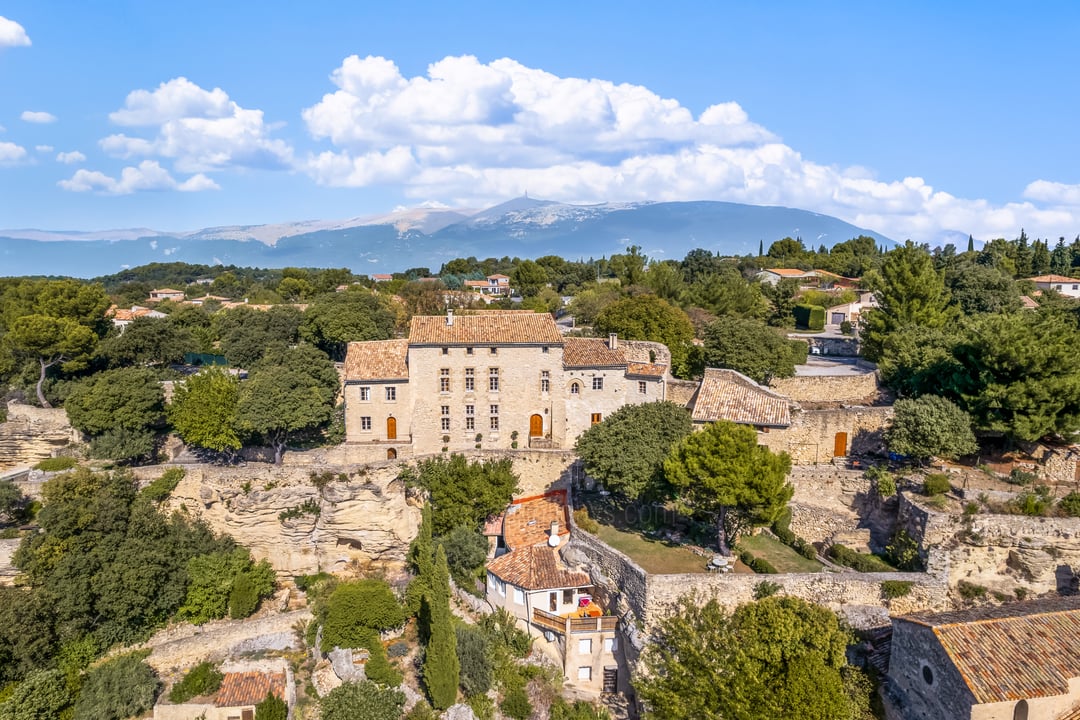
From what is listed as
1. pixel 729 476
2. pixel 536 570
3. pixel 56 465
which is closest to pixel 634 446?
pixel 729 476

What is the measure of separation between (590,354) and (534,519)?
11331mm

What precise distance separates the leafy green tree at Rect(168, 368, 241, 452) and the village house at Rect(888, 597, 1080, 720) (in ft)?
102

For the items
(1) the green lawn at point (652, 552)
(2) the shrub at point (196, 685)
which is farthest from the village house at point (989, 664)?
(2) the shrub at point (196, 685)

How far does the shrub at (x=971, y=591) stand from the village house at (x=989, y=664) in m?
3.03

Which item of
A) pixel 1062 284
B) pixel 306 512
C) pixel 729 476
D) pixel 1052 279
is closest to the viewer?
pixel 729 476

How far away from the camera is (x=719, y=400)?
103 feet

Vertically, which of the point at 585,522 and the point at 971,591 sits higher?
the point at 585,522

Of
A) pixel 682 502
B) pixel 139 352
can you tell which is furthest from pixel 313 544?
pixel 139 352

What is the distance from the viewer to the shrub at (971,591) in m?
22.4

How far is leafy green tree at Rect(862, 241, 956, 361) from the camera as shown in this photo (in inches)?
1613

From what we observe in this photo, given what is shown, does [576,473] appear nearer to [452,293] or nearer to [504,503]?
[504,503]

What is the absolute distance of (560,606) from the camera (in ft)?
80.4

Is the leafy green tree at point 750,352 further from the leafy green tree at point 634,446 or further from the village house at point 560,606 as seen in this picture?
the village house at point 560,606

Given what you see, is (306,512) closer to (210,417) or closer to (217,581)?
(217,581)
